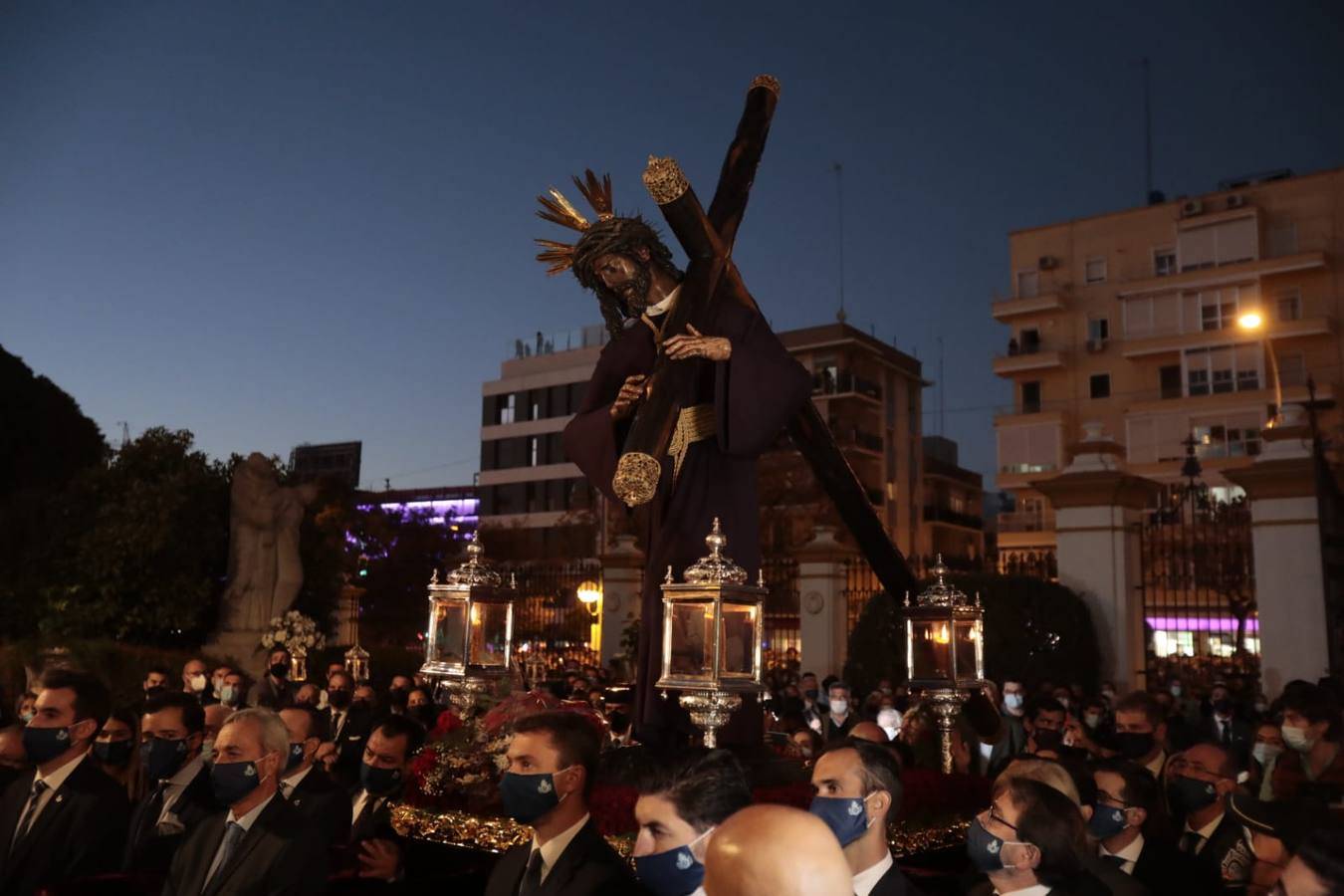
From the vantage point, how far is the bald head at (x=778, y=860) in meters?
2.08

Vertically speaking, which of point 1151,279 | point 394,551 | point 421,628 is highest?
point 1151,279

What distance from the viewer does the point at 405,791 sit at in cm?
605

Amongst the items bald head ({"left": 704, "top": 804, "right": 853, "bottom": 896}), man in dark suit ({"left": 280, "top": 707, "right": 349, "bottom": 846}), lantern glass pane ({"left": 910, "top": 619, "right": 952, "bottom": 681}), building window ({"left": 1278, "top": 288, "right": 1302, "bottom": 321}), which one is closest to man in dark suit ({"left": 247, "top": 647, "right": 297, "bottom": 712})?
man in dark suit ({"left": 280, "top": 707, "right": 349, "bottom": 846})

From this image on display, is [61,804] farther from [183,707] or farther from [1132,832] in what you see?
[1132,832]

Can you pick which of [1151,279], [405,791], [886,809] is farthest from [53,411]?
[1151,279]

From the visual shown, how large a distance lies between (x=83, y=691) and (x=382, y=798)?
5.10 ft

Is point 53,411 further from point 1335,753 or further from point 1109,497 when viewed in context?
point 1335,753

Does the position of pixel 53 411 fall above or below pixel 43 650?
above

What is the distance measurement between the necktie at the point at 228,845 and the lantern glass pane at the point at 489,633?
6.49 feet

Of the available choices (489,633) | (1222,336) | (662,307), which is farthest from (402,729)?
(1222,336)

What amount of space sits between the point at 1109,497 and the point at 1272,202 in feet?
109

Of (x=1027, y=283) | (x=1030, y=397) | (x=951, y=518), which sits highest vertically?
(x=1027, y=283)

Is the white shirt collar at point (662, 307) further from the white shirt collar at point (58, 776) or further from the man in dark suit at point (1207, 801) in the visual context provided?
the white shirt collar at point (58, 776)

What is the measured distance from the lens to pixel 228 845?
4680 millimetres
